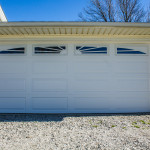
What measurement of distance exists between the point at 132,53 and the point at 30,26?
3274 millimetres

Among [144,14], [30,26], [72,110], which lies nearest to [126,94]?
[72,110]

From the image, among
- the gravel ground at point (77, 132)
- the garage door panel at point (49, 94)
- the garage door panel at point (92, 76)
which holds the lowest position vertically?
the gravel ground at point (77, 132)

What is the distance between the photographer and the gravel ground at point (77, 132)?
103 inches

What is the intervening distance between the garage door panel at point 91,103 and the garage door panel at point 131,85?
602mm

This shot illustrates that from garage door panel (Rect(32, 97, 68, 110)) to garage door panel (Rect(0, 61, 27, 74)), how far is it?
1.04 metres

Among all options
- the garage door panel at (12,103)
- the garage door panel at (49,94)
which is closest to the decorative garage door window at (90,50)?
the garage door panel at (49,94)

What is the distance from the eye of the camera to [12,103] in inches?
195

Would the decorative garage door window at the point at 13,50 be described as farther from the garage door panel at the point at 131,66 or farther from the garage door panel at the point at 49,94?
the garage door panel at the point at 131,66

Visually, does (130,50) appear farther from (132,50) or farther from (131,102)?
(131,102)

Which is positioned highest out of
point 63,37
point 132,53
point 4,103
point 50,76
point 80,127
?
point 63,37

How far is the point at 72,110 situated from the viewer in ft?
16.2

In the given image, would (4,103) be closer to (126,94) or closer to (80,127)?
(80,127)

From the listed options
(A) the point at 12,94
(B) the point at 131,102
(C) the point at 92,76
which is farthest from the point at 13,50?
(B) the point at 131,102

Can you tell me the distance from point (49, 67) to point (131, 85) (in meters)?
2.74
